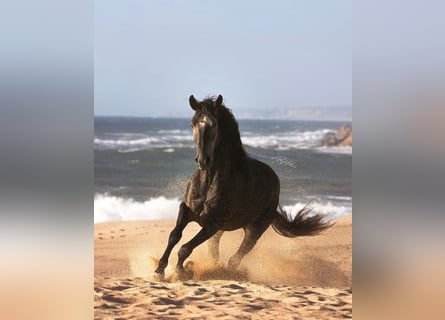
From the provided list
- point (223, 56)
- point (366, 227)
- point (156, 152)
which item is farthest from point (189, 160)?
point (366, 227)

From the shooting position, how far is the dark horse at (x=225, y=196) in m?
5.55

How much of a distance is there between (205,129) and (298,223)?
42.3 inches

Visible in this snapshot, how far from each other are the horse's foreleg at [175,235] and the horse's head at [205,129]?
1.29ft

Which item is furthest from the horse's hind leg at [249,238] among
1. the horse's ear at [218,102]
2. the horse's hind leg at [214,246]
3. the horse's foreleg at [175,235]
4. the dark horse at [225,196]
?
the horse's ear at [218,102]

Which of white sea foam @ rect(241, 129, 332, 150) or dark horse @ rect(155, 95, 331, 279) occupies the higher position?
white sea foam @ rect(241, 129, 332, 150)

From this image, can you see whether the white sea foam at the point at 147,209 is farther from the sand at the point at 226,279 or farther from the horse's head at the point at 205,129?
the horse's head at the point at 205,129

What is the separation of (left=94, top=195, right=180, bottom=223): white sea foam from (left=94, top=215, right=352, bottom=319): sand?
0.06 meters

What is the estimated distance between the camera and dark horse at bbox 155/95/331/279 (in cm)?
555

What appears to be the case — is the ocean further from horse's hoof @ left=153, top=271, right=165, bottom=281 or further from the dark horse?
horse's hoof @ left=153, top=271, right=165, bottom=281

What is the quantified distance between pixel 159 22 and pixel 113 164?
1.22 meters

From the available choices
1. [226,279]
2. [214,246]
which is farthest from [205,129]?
[226,279]

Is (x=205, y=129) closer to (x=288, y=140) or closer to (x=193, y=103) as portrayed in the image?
(x=193, y=103)

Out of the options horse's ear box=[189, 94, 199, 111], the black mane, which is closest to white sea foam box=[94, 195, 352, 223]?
the black mane

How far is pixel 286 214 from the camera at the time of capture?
5.83m
